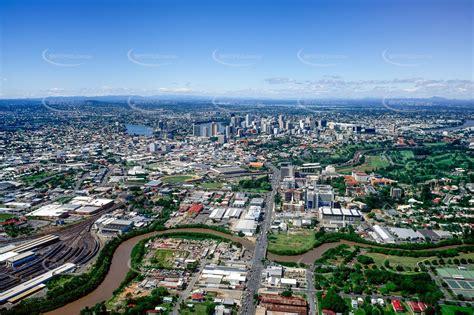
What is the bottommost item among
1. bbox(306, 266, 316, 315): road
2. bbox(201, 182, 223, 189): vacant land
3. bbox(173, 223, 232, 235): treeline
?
bbox(306, 266, 316, 315): road

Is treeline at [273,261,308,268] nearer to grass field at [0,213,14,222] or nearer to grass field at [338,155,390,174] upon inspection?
grass field at [0,213,14,222]

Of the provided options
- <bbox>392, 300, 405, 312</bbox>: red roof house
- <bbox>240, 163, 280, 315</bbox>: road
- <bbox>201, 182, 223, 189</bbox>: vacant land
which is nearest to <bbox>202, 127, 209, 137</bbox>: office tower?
<bbox>201, 182, 223, 189</bbox>: vacant land

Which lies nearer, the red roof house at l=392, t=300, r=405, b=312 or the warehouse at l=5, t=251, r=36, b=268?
the red roof house at l=392, t=300, r=405, b=312

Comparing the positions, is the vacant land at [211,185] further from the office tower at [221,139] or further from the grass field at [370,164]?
the office tower at [221,139]

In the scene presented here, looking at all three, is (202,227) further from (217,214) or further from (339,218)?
(339,218)

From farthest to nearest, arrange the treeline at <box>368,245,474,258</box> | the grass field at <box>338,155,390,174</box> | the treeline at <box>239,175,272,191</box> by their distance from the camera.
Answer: the grass field at <box>338,155,390,174</box>
the treeline at <box>239,175,272,191</box>
the treeline at <box>368,245,474,258</box>

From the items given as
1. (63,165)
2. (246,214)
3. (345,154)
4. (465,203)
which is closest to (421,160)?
(345,154)

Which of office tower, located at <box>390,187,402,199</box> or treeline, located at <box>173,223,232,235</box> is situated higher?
office tower, located at <box>390,187,402,199</box>

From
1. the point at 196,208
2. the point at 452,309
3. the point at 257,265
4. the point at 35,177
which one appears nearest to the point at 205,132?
the point at 35,177
